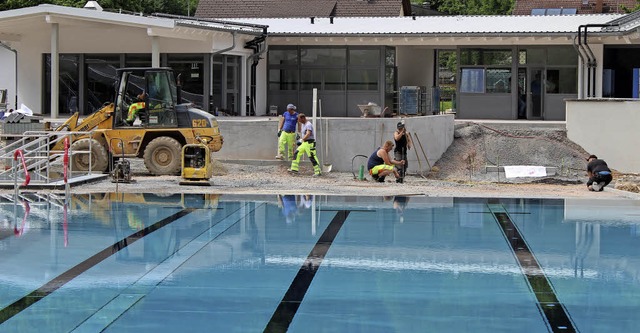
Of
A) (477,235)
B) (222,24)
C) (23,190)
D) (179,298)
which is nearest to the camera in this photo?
(179,298)

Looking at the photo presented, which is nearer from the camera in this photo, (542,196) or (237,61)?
(542,196)

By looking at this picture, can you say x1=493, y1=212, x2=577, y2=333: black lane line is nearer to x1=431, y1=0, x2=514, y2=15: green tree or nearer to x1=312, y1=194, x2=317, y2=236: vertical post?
x1=312, y1=194, x2=317, y2=236: vertical post

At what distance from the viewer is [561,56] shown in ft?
123

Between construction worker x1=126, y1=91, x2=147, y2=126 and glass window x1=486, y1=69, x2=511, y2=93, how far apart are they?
16.7 metres

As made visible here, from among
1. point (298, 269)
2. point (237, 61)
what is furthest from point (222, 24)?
point (298, 269)

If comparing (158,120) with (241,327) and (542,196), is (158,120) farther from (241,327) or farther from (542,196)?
(241,327)

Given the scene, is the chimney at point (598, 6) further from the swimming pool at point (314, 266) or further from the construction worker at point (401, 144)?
the swimming pool at point (314, 266)

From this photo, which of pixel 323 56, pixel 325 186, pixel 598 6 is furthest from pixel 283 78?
pixel 598 6

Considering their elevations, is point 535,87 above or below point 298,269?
above

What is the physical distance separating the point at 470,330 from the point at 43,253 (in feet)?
22.3

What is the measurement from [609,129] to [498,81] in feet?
21.8

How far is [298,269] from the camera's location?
13.6 m

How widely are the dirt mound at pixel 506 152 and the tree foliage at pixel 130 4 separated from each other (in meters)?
26.3

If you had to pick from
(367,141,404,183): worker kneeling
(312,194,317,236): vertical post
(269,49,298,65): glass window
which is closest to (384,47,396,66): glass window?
(269,49,298,65): glass window
